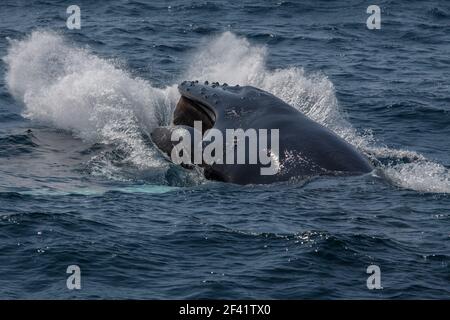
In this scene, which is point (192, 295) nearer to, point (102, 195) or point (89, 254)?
point (89, 254)

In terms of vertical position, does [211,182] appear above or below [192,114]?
below

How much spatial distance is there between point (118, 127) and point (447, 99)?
12.1 m

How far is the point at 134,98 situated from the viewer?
27.2m

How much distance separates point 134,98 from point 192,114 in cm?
416

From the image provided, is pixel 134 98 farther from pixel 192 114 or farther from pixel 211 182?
pixel 211 182

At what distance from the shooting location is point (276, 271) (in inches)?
622

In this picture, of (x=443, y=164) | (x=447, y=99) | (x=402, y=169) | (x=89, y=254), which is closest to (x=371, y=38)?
(x=447, y=99)

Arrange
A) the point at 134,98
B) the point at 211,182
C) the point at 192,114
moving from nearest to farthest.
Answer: the point at 211,182 → the point at 192,114 → the point at 134,98

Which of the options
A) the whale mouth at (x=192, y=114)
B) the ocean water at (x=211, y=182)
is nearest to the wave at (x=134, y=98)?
the ocean water at (x=211, y=182)

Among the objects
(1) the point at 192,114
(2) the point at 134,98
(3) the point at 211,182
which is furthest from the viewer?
(2) the point at 134,98

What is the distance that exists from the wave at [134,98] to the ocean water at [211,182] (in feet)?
0.21

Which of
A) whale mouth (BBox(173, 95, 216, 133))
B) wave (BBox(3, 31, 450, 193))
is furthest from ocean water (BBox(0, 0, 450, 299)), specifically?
whale mouth (BBox(173, 95, 216, 133))

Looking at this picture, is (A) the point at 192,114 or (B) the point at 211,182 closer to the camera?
(B) the point at 211,182

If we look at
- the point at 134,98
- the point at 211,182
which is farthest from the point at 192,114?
the point at 134,98
